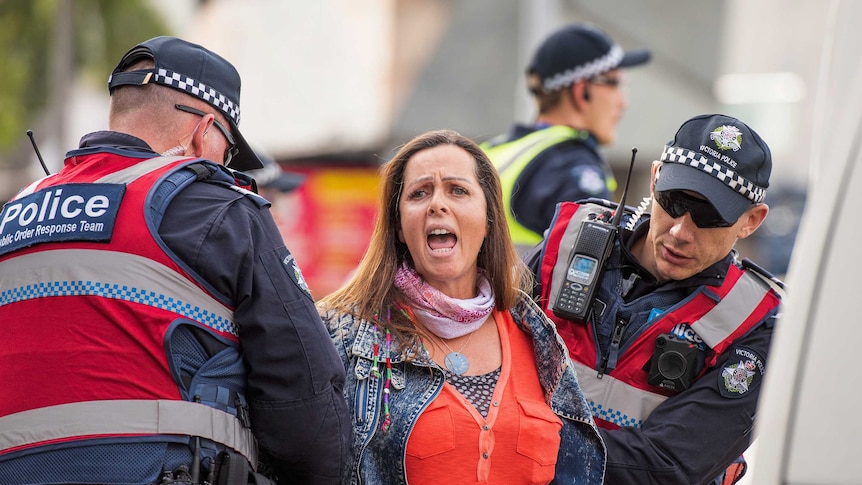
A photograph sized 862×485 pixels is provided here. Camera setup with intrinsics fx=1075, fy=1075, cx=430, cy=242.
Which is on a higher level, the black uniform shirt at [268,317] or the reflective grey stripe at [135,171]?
the reflective grey stripe at [135,171]

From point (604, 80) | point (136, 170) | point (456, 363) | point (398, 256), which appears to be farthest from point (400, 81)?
A: point (136, 170)

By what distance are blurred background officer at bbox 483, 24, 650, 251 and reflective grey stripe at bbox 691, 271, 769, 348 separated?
1.52 meters

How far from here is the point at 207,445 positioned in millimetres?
3012

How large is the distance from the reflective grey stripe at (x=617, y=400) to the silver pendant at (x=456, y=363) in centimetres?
43

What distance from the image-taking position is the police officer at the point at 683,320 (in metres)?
3.49

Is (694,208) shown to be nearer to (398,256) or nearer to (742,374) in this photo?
(742,374)

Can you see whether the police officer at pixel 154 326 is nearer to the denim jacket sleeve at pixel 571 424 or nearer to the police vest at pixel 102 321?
the police vest at pixel 102 321

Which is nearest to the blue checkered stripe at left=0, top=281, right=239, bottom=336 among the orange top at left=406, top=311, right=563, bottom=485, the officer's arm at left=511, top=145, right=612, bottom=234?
the orange top at left=406, top=311, right=563, bottom=485

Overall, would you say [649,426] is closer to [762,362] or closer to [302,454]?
[762,362]

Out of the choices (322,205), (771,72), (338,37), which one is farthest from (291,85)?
(771,72)

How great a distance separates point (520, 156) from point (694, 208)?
1.79 meters

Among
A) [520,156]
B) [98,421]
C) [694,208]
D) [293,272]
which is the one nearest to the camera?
[98,421]

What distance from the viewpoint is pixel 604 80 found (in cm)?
570

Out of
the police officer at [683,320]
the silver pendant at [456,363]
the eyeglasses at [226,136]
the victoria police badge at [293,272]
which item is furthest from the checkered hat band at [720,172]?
the eyeglasses at [226,136]
